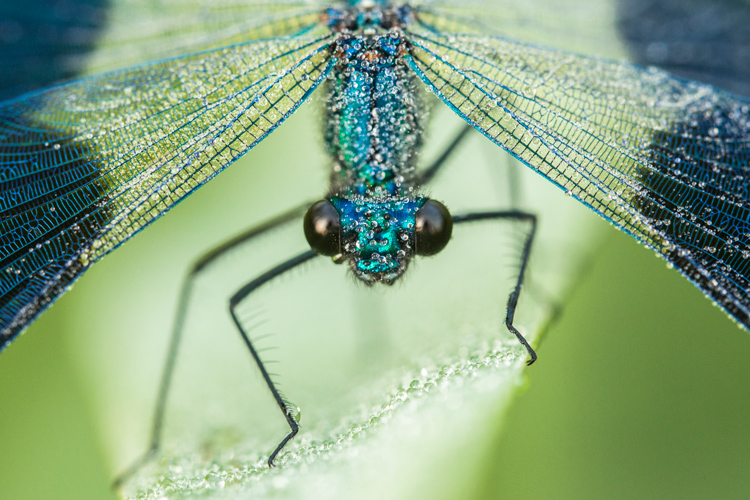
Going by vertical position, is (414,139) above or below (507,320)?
above

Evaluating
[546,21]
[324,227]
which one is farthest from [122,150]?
[546,21]

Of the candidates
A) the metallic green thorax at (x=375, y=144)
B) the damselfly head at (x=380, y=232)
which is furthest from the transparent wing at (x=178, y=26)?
the damselfly head at (x=380, y=232)

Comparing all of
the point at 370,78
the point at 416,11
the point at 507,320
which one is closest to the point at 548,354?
the point at 507,320

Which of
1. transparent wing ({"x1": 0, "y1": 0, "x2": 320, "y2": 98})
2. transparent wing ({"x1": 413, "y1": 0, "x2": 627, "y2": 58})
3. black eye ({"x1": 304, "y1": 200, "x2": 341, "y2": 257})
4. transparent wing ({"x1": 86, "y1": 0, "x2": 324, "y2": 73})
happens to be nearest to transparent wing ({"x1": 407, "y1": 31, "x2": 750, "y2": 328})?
black eye ({"x1": 304, "y1": 200, "x2": 341, "y2": 257})

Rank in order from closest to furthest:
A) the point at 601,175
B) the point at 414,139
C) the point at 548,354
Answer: the point at 548,354
the point at 601,175
the point at 414,139

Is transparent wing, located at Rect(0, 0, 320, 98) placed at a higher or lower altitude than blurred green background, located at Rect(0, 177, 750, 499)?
higher

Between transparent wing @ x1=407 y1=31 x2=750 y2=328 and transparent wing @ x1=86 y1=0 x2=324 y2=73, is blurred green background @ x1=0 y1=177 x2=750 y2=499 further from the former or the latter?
transparent wing @ x1=86 y1=0 x2=324 y2=73

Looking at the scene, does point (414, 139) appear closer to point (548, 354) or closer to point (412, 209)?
point (412, 209)

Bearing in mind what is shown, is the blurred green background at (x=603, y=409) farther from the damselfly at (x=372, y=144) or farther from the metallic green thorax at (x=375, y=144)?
the metallic green thorax at (x=375, y=144)

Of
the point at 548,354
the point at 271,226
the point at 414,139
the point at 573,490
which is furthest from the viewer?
the point at 271,226
